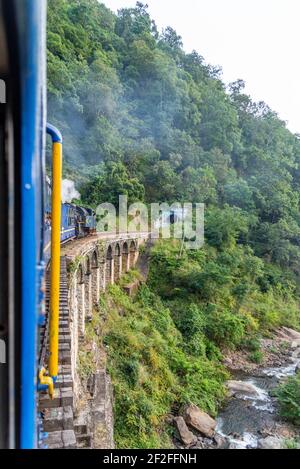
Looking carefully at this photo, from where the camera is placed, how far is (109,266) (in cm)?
1653

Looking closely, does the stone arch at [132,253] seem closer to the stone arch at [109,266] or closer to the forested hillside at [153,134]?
the stone arch at [109,266]

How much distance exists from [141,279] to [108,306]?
6263mm

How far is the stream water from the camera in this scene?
1146 centimetres

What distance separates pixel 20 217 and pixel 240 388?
16028 mm

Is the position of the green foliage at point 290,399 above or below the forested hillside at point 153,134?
below

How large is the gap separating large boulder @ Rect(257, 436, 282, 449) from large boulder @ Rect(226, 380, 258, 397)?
2973mm

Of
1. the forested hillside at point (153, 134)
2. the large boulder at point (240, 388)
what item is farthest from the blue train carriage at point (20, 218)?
the forested hillside at point (153, 134)

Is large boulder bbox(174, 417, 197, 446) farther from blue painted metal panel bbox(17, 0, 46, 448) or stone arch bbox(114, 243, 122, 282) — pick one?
blue painted metal panel bbox(17, 0, 46, 448)

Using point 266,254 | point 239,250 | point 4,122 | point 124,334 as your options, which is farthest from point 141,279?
point 4,122

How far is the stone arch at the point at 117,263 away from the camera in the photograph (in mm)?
17642

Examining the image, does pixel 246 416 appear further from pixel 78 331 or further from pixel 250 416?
pixel 78 331

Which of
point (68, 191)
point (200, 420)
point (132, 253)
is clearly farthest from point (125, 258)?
point (200, 420)

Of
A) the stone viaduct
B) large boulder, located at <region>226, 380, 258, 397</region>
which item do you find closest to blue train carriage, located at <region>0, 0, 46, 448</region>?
the stone viaduct

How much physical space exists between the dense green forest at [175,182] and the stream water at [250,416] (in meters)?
0.78
